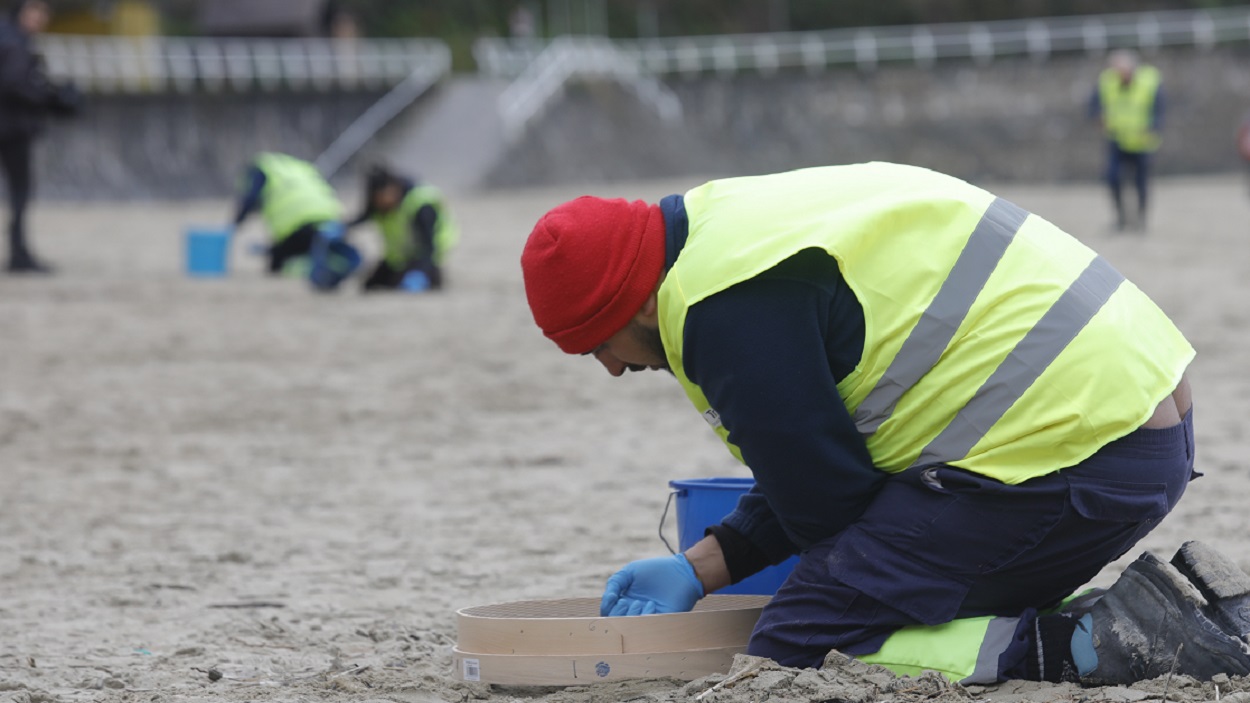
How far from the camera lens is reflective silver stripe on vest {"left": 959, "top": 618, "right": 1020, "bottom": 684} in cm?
256

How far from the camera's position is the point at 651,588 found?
2.81m

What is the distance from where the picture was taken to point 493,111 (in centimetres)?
2581

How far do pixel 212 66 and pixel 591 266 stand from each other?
21692mm

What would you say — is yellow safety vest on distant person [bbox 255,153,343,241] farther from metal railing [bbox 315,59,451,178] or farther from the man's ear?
metal railing [bbox 315,59,451,178]

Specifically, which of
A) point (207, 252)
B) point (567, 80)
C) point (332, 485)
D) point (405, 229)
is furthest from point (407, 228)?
point (567, 80)

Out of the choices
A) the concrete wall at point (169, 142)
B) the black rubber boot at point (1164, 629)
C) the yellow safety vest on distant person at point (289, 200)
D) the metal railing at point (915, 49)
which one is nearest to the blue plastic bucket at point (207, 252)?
the yellow safety vest on distant person at point (289, 200)

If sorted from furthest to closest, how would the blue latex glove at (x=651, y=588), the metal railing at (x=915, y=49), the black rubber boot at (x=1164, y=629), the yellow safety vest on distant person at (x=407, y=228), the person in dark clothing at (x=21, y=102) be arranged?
the metal railing at (x=915, y=49) → the person in dark clothing at (x=21, y=102) → the yellow safety vest on distant person at (x=407, y=228) → the blue latex glove at (x=651, y=588) → the black rubber boot at (x=1164, y=629)

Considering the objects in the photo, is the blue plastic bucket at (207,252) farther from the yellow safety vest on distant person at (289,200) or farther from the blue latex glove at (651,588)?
the blue latex glove at (651,588)

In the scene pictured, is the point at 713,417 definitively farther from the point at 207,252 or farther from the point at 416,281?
the point at 207,252

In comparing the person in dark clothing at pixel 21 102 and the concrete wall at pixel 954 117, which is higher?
the concrete wall at pixel 954 117

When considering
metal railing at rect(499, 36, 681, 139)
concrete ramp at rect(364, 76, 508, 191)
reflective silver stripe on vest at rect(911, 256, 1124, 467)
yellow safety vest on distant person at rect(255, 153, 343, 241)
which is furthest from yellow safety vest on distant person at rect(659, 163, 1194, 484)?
metal railing at rect(499, 36, 681, 139)

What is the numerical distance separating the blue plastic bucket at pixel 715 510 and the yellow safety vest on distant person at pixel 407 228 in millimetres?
7198

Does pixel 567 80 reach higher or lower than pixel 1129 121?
higher

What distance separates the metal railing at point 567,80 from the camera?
84.4 ft
